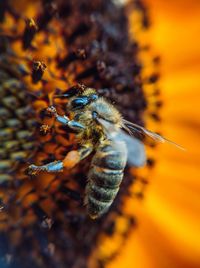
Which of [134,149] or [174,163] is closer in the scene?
[134,149]

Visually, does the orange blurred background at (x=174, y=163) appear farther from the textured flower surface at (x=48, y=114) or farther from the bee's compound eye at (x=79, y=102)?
the bee's compound eye at (x=79, y=102)

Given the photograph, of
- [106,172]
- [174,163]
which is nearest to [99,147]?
[106,172]

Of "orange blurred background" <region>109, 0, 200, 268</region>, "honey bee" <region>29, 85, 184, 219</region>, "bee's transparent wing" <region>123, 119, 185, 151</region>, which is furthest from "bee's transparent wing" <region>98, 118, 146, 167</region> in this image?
"orange blurred background" <region>109, 0, 200, 268</region>

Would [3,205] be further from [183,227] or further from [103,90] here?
[183,227]

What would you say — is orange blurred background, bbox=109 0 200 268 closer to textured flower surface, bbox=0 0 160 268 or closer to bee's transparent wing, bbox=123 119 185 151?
textured flower surface, bbox=0 0 160 268

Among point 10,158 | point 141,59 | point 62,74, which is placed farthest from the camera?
point 141,59

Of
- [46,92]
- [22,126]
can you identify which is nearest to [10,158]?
[22,126]

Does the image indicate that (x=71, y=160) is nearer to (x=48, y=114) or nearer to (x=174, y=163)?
(x=48, y=114)
